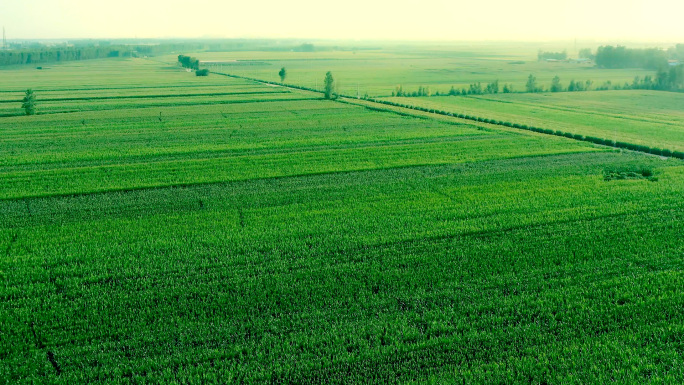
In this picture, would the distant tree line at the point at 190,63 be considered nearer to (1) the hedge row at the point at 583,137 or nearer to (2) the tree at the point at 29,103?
(2) the tree at the point at 29,103

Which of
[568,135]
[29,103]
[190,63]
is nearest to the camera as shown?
[568,135]

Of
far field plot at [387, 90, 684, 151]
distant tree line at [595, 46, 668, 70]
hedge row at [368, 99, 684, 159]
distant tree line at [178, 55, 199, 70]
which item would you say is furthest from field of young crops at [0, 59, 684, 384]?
distant tree line at [595, 46, 668, 70]

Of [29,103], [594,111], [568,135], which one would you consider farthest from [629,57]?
[29,103]

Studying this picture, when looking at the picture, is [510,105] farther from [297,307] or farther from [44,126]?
[297,307]

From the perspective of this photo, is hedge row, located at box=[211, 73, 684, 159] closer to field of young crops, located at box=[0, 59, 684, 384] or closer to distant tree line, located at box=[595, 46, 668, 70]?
field of young crops, located at box=[0, 59, 684, 384]

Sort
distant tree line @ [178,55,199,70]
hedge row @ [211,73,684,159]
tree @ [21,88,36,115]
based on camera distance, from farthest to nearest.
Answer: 1. distant tree line @ [178,55,199,70]
2. tree @ [21,88,36,115]
3. hedge row @ [211,73,684,159]

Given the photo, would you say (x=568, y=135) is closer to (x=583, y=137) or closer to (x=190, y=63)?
(x=583, y=137)
